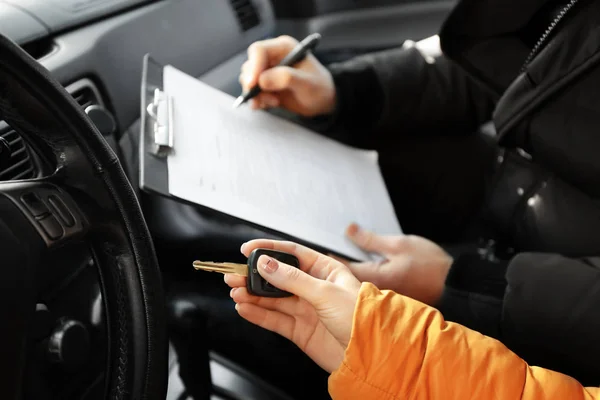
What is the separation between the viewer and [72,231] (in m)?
0.42

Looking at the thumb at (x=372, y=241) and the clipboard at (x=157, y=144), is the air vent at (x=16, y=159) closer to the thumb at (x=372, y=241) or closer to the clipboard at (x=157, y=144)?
the clipboard at (x=157, y=144)

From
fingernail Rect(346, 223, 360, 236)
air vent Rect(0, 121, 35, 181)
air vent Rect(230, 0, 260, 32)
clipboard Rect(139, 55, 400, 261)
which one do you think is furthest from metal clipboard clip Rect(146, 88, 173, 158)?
air vent Rect(230, 0, 260, 32)

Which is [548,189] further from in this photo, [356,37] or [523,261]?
[356,37]

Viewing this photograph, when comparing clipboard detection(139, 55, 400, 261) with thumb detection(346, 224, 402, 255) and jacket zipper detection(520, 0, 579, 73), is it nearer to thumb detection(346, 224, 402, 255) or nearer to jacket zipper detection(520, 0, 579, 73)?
thumb detection(346, 224, 402, 255)

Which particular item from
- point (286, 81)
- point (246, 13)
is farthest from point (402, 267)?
point (246, 13)

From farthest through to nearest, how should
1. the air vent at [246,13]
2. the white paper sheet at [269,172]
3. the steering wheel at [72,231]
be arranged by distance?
1. the air vent at [246,13]
2. the white paper sheet at [269,172]
3. the steering wheel at [72,231]

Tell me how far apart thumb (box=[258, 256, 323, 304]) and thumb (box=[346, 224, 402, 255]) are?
7.9 inches

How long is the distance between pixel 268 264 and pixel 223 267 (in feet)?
0.13

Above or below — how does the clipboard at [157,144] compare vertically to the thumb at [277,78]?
above

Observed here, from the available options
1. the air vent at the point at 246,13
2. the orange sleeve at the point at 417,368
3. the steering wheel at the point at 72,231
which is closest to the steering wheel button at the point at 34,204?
the steering wheel at the point at 72,231

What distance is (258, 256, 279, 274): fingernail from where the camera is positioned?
0.50m

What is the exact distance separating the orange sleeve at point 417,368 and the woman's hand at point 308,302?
0.8 inches

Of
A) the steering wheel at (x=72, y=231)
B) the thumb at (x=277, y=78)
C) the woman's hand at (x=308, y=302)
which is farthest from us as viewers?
the thumb at (x=277, y=78)

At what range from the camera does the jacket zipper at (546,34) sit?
65cm
